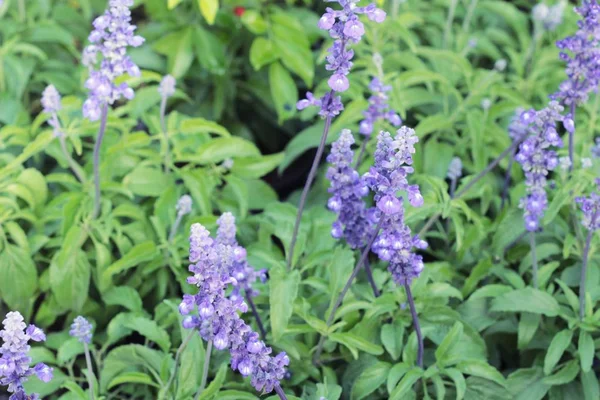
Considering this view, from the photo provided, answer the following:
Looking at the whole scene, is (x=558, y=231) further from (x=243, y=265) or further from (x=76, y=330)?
(x=76, y=330)

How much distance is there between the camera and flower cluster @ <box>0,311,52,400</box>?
2.12 meters

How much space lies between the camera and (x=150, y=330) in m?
3.27

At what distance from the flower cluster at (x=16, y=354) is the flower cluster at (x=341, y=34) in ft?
3.73

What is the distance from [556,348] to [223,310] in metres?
1.56

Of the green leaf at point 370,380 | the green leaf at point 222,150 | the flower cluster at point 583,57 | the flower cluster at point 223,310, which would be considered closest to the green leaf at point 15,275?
the green leaf at point 222,150

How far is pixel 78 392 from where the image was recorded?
291 centimetres

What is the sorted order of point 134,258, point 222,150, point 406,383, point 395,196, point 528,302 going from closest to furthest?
point 395,196, point 406,383, point 528,302, point 134,258, point 222,150

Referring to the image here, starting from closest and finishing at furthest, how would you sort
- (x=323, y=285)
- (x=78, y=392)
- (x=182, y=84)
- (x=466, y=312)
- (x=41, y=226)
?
(x=78, y=392)
(x=323, y=285)
(x=466, y=312)
(x=41, y=226)
(x=182, y=84)

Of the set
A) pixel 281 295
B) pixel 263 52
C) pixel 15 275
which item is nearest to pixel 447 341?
pixel 281 295

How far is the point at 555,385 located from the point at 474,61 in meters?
2.57

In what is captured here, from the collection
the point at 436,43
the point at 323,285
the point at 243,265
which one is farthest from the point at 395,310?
the point at 436,43

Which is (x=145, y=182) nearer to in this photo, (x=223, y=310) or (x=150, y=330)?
(x=150, y=330)

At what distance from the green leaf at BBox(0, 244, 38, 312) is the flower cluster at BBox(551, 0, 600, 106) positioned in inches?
96.2

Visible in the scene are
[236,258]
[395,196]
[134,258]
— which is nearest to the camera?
[395,196]
